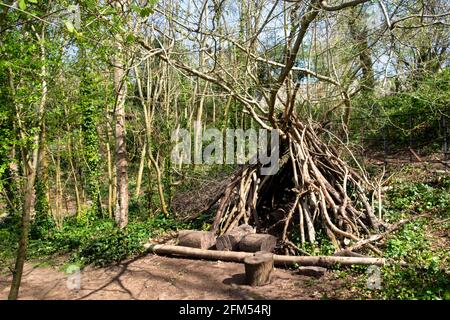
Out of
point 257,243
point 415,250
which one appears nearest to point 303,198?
point 257,243

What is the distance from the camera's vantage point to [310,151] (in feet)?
24.7

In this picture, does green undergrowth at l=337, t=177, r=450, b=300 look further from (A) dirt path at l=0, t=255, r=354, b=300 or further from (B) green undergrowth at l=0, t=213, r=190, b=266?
(B) green undergrowth at l=0, t=213, r=190, b=266

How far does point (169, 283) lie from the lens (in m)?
5.54

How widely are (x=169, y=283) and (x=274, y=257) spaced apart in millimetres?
1602

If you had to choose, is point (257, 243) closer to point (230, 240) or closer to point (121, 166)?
point (230, 240)

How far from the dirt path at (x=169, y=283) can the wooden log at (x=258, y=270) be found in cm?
9

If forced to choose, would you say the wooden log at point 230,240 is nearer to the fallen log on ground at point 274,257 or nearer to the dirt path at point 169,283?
the fallen log on ground at point 274,257

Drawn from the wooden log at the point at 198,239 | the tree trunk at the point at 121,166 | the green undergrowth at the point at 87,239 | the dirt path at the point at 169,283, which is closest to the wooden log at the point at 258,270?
the dirt path at the point at 169,283

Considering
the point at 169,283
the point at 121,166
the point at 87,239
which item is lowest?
the point at 169,283

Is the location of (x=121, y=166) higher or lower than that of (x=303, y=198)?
higher

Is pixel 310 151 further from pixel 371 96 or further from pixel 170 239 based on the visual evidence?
pixel 371 96

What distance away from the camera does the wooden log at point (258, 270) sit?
507 centimetres

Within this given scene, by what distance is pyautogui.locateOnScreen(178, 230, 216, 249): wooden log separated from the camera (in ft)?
21.7
